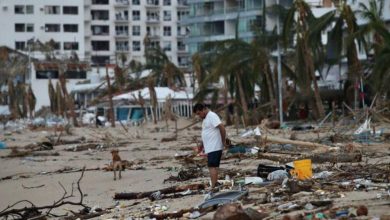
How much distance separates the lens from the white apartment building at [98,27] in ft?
320

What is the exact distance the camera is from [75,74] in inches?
3526

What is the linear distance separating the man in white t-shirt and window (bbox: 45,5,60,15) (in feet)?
295

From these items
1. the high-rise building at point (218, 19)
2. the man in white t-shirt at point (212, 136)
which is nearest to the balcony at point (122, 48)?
the high-rise building at point (218, 19)

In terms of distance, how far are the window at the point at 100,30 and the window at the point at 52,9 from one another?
1108cm

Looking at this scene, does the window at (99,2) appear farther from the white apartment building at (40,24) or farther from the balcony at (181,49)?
the balcony at (181,49)

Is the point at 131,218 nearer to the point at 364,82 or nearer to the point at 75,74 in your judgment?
the point at 364,82

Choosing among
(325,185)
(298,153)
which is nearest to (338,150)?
(298,153)

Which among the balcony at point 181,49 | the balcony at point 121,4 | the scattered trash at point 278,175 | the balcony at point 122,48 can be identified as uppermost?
the balcony at point 121,4

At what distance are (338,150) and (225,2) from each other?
66.6m

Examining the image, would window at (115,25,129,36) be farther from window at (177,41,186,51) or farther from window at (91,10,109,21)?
window at (177,41,186,51)

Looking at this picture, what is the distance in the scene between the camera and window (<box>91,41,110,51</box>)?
108875 mm

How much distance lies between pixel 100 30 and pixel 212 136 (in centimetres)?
10030

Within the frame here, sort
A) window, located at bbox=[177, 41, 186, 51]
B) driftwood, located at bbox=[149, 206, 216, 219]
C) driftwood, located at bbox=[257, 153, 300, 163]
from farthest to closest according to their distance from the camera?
1. window, located at bbox=[177, 41, 186, 51]
2. driftwood, located at bbox=[257, 153, 300, 163]
3. driftwood, located at bbox=[149, 206, 216, 219]

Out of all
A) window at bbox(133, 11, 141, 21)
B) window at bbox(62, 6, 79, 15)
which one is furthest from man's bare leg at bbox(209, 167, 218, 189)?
window at bbox(133, 11, 141, 21)
